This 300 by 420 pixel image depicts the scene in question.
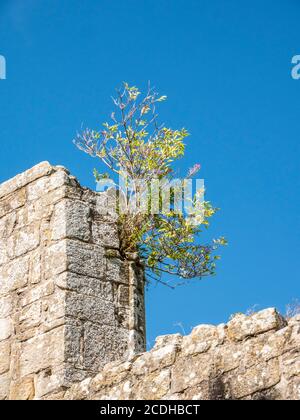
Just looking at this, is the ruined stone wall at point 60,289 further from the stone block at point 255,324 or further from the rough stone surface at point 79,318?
the stone block at point 255,324

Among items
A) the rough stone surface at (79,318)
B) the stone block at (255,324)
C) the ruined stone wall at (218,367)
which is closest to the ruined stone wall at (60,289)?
the rough stone surface at (79,318)

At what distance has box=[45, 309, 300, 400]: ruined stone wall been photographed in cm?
519

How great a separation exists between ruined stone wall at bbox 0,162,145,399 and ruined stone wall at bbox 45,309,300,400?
427 mm

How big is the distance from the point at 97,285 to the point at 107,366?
30.7 inches

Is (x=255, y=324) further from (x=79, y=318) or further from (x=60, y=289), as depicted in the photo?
(x=60, y=289)

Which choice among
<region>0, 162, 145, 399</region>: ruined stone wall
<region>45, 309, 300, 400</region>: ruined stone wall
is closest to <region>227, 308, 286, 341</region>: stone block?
<region>45, 309, 300, 400</region>: ruined stone wall

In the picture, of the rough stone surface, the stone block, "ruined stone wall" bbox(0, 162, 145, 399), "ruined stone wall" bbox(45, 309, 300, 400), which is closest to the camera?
"ruined stone wall" bbox(45, 309, 300, 400)

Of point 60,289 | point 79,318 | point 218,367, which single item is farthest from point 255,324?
point 60,289

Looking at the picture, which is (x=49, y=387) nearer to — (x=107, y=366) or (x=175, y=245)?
(x=107, y=366)

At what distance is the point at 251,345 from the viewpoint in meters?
5.39

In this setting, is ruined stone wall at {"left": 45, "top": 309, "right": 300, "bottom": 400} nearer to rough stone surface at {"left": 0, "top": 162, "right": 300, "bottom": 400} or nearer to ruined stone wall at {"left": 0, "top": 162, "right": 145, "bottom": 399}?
rough stone surface at {"left": 0, "top": 162, "right": 300, "bottom": 400}
